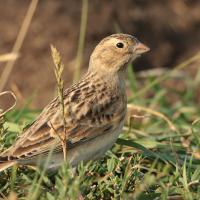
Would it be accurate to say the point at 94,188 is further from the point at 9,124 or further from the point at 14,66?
the point at 14,66

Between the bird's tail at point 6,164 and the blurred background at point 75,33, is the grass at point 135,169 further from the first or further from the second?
the blurred background at point 75,33

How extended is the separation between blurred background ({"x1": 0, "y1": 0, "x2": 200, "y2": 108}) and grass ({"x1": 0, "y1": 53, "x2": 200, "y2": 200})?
6.88ft

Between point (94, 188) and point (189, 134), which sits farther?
point (189, 134)

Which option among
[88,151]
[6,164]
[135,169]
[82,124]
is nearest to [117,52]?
[82,124]

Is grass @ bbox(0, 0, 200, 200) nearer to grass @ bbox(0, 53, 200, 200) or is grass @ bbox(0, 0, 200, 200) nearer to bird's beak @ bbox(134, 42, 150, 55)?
grass @ bbox(0, 53, 200, 200)

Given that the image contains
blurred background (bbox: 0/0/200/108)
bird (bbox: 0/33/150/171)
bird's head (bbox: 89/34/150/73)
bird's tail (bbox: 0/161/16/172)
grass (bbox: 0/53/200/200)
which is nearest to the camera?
grass (bbox: 0/53/200/200)

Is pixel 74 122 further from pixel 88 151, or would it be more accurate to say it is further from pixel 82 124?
pixel 88 151

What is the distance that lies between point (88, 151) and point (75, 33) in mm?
4446

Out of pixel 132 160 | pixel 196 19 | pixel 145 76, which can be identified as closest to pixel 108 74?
pixel 132 160

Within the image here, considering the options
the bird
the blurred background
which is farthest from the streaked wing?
the blurred background

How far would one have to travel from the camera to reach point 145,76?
26.9ft

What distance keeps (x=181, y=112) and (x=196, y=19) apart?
3278 mm

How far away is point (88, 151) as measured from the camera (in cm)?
535

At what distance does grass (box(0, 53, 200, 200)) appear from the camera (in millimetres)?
4590
